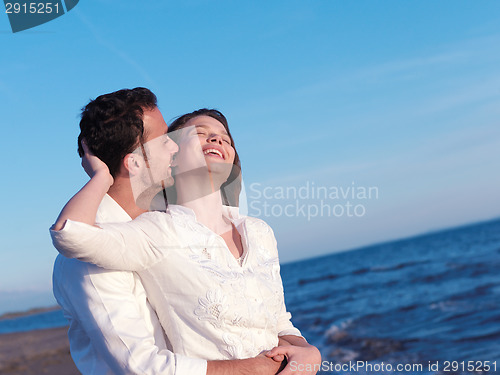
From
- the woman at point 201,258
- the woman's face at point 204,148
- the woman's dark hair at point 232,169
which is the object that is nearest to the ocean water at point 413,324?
the woman's dark hair at point 232,169

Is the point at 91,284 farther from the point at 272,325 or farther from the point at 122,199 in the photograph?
the point at 272,325

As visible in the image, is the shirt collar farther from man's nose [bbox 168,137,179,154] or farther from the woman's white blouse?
man's nose [bbox 168,137,179,154]

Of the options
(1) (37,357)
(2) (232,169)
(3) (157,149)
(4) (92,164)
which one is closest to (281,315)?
(2) (232,169)

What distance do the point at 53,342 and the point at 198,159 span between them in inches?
458

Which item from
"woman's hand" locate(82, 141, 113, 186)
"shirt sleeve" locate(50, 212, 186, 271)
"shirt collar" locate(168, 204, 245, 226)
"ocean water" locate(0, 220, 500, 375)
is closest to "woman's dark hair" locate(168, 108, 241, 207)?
"shirt collar" locate(168, 204, 245, 226)

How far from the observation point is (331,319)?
13.6 metres

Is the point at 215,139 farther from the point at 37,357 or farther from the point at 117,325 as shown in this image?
the point at 37,357

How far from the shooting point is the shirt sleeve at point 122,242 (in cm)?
176

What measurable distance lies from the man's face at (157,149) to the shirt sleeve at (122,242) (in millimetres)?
326

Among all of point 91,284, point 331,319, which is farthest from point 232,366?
point 331,319

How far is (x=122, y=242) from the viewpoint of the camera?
77.3 inches

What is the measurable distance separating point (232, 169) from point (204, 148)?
0.41m

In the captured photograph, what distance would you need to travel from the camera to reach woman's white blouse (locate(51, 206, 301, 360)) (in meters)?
2.06

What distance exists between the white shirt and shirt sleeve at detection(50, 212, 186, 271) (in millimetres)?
113
